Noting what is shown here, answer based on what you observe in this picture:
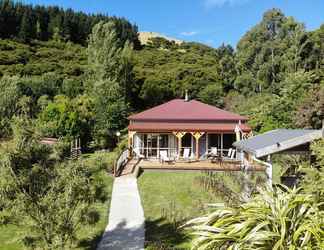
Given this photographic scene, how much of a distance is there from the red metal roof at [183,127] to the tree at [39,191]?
19.3 m

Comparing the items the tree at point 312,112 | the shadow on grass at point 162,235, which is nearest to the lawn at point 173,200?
the shadow on grass at point 162,235

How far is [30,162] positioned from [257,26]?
43.0 meters

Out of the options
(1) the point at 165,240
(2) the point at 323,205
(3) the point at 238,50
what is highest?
(3) the point at 238,50

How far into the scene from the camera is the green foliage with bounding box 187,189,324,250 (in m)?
5.84

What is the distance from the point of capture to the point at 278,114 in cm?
3359

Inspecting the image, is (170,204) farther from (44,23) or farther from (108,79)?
(44,23)

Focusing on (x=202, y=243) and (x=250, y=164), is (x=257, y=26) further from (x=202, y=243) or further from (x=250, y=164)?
(x=202, y=243)

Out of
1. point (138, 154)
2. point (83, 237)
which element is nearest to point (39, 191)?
point (83, 237)

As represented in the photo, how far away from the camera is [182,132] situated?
29078 millimetres

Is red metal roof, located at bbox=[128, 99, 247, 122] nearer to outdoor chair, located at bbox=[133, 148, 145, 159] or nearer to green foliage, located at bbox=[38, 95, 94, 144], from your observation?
outdoor chair, located at bbox=[133, 148, 145, 159]

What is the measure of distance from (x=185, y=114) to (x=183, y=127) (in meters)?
1.78

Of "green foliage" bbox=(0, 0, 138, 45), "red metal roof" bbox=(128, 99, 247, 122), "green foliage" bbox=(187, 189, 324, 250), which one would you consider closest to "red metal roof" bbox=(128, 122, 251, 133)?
"red metal roof" bbox=(128, 99, 247, 122)

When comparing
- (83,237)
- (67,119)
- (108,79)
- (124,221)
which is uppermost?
(108,79)

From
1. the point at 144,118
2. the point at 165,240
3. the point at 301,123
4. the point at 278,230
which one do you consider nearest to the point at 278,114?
the point at 301,123
